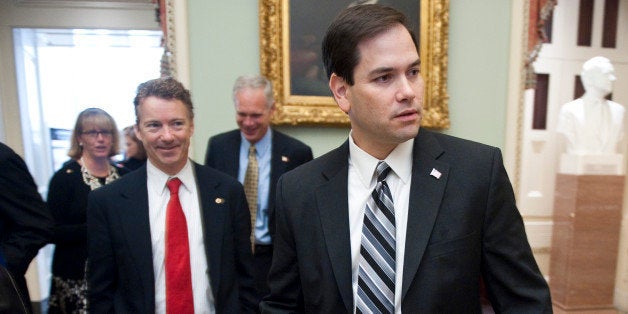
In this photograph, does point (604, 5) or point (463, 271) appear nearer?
point (463, 271)

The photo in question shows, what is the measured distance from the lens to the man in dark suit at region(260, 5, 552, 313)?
114cm

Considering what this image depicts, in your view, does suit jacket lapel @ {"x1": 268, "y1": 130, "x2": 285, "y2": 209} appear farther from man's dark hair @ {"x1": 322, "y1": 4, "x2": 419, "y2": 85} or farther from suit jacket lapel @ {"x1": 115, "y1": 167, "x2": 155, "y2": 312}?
man's dark hair @ {"x1": 322, "y1": 4, "x2": 419, "y2": 85}

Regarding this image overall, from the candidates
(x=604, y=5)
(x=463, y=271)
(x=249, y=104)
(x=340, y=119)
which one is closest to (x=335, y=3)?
(x=340, y=119)

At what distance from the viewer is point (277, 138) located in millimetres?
2854

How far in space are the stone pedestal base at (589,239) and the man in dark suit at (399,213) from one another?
392 centimetres

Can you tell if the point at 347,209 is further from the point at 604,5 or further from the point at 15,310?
the point at 604,5

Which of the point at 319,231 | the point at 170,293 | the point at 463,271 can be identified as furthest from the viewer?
the point at 170,293

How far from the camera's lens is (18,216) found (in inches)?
82.4

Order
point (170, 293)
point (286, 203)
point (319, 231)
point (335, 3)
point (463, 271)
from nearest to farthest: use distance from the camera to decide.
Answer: point (463, 271) → point (319, 231) → point (286, 203) → point (170, 293) → point (335, 3)

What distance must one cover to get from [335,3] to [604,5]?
4.44 meters

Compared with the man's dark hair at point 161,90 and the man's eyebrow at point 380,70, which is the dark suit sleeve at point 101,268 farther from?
the man's eyebrow at point 380,70

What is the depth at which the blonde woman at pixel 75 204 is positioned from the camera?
2805 mm

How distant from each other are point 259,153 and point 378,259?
5.82 ft

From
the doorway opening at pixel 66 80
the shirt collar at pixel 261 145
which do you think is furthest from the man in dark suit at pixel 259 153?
the doorway opening at pixel 66 80
